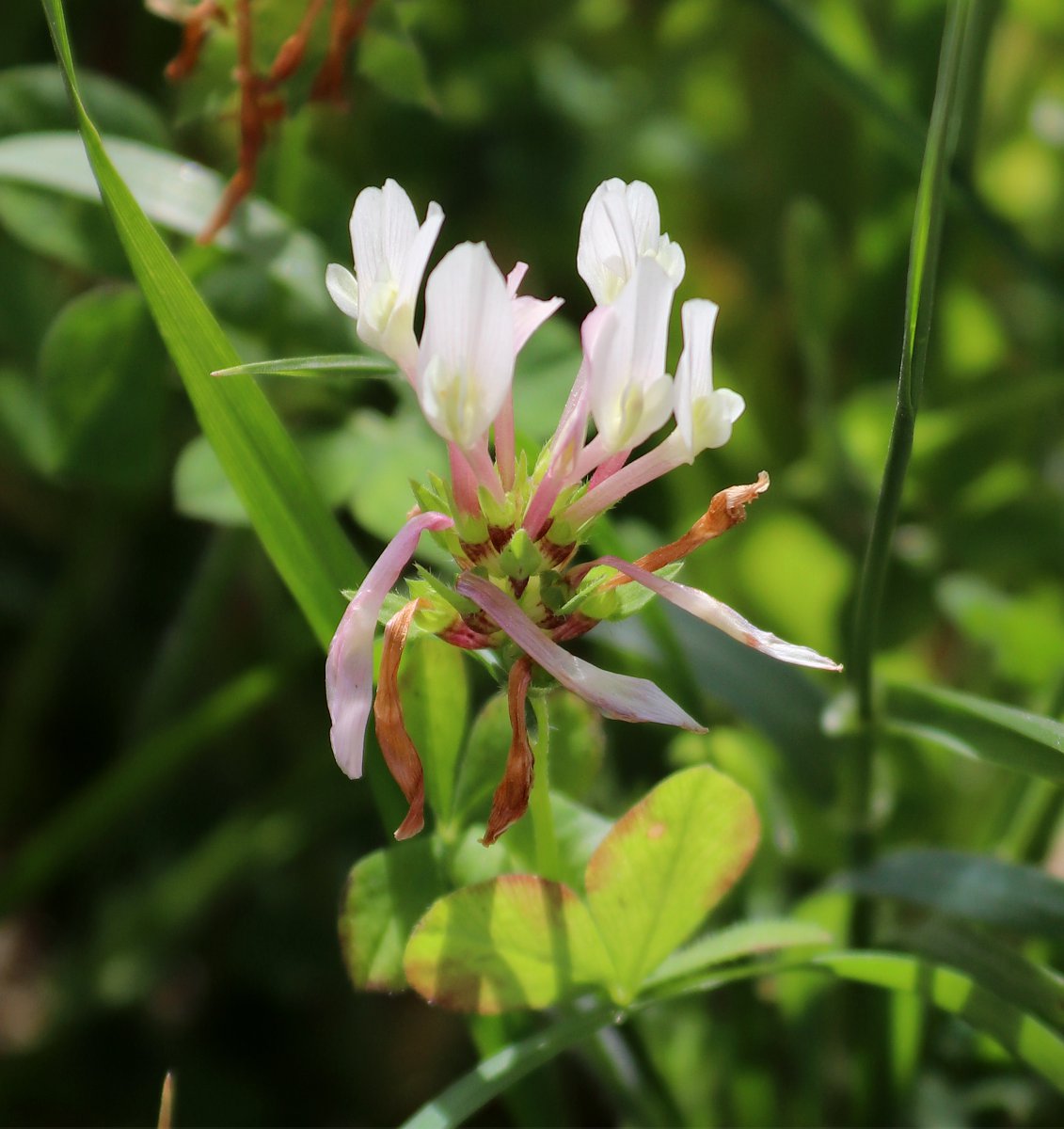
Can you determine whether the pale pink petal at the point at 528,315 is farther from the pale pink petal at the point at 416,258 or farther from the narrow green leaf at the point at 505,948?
the narrow green leaf at the point at 505,948

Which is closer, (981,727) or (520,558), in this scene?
(520,558)

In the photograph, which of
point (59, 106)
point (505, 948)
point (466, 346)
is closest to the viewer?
point (466, 346)

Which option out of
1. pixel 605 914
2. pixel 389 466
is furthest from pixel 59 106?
pixel 605 914

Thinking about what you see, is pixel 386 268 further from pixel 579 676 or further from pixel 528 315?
pixel 579 676

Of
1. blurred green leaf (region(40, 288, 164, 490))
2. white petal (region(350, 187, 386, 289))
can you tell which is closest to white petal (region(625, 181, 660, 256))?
white petal (region(350, 187, 386, 289))

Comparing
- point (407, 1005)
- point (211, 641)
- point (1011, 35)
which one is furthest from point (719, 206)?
point (407, 1005)

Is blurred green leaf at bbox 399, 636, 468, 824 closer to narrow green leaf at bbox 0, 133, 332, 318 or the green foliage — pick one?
the green foliage

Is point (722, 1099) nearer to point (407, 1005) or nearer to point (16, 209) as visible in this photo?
point (407, 1005)
